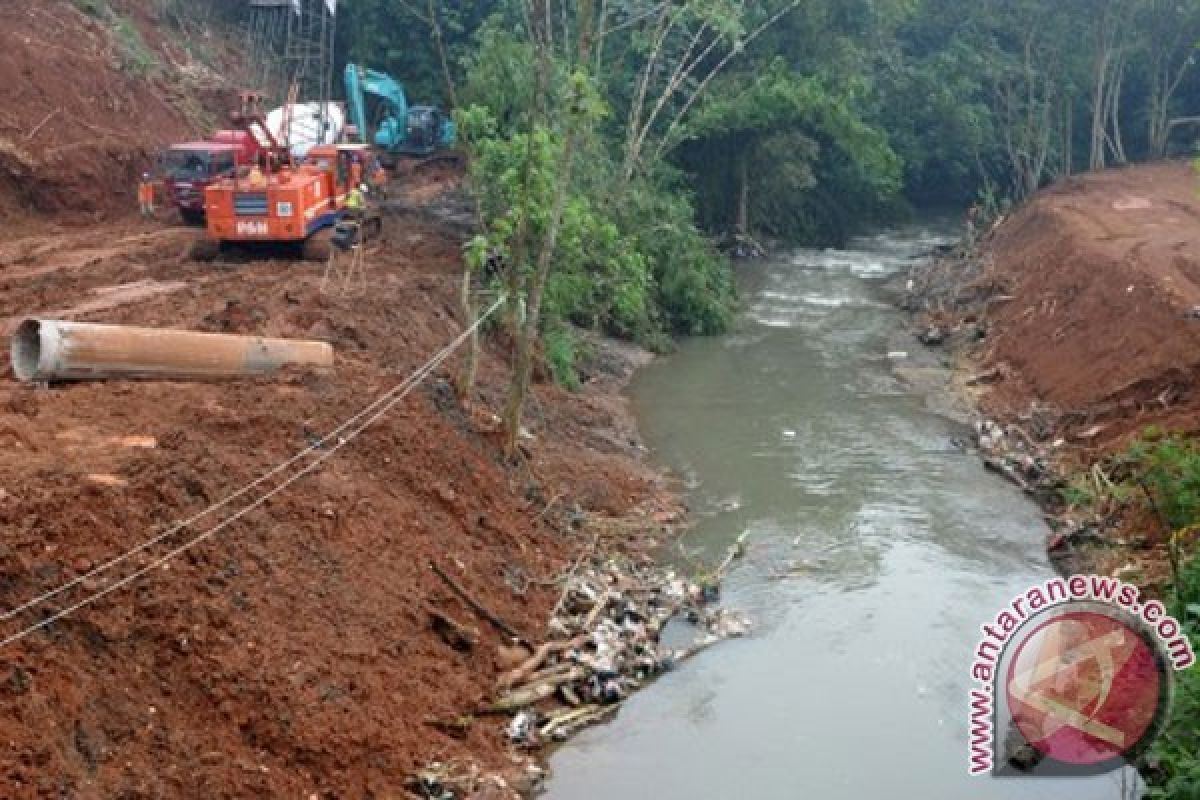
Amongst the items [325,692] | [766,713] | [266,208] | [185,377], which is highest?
[266,208]

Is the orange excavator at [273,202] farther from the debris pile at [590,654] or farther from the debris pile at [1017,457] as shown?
the debris pile at [1017,457]

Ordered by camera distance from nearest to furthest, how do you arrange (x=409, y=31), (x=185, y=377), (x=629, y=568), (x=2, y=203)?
(x=185, y=377) → (x=629, y=568) → (x=2, y=203) → (x=409, y=31)

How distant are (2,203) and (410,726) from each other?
17.7m

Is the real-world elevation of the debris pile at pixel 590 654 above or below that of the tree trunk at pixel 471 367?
below

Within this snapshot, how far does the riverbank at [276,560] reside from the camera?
7.88m

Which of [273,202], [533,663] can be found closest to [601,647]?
[533,663]

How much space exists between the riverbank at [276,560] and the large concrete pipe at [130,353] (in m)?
0.19

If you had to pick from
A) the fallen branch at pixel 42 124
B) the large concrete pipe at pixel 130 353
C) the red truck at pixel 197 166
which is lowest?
the large concrete pipe at pixel 130 353

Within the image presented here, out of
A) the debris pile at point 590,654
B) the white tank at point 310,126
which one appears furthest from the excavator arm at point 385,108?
the debris pile at point 590,654

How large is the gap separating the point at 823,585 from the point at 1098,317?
32.3 ft

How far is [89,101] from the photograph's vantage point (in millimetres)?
26266

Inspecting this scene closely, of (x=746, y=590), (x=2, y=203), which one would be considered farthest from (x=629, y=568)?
(x=2, y=203)

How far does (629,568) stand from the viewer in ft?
44.4

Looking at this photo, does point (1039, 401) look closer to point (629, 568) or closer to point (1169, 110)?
point (629, 568)
